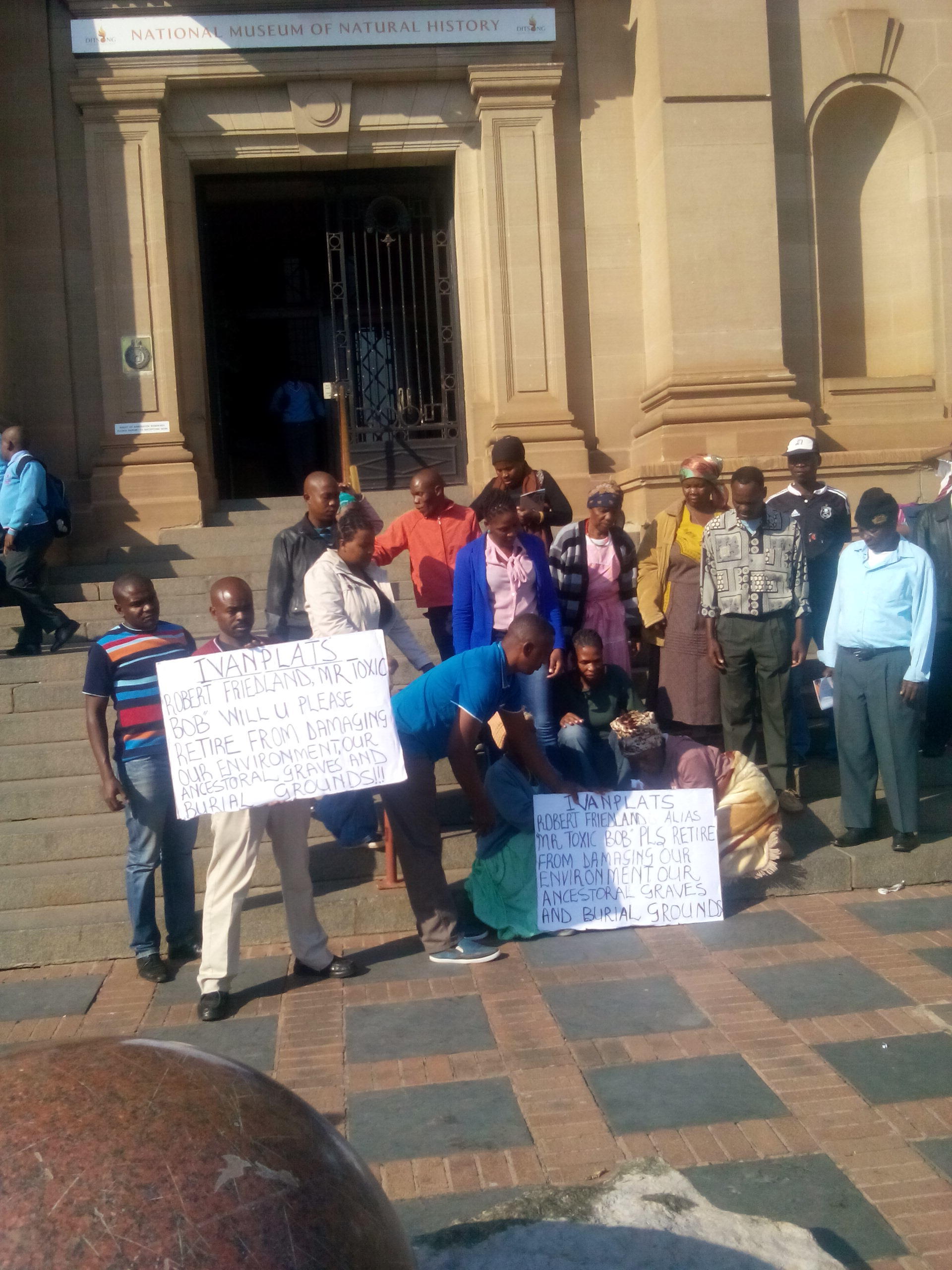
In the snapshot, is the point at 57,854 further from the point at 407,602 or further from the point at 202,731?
the point at 407,602

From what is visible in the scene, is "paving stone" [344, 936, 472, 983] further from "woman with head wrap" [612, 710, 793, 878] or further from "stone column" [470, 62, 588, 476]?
"stone column" [470, 62, 588, 476]

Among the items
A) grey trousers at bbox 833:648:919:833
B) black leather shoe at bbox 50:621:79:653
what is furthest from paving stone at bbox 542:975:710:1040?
black leather shoe at bbox 50:621:79:653

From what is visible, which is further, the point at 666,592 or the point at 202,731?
the point at 666,592

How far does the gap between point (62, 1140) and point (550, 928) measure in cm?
426

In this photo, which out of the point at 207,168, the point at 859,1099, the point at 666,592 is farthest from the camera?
the point at 207,168

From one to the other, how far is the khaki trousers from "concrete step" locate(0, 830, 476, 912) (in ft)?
3.49

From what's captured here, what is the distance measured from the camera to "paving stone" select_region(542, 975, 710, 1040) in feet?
15.8

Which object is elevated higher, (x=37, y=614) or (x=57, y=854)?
(x=37, y=614)

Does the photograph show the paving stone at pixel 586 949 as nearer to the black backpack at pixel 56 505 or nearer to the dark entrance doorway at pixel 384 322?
the black backpack at pixel 56 505

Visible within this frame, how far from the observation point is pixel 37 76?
10969mm

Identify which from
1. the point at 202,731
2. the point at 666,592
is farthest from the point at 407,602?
the point at 202,731

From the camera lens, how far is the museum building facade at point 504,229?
10945mm

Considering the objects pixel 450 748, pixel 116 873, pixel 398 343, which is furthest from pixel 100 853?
pixel 398 343

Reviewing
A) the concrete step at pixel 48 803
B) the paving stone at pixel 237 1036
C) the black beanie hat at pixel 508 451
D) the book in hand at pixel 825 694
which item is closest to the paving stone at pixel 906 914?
the book in hand at pixel 825 694
